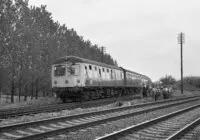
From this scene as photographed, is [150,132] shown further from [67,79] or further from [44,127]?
[67,79]

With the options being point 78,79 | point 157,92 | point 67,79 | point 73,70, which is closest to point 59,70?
point 67,79

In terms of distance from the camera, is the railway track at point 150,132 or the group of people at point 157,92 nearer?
the railway track at point 150,132

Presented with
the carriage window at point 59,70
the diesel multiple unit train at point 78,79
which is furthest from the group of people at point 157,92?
the carriage window at point 59,70

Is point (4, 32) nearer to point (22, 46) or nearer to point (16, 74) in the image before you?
point (22, 46)

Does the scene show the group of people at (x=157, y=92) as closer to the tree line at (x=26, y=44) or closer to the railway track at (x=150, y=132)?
the tree line at (x=26, y=44)

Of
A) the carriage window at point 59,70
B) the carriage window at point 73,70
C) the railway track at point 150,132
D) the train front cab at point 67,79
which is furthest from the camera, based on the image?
the carriage window at point 59,70

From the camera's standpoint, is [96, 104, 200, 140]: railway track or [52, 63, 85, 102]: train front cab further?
[52, 63, 85, 102]: train front cab

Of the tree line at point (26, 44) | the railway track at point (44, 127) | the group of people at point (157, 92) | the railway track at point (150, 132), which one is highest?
the tree line at point (26, 44)

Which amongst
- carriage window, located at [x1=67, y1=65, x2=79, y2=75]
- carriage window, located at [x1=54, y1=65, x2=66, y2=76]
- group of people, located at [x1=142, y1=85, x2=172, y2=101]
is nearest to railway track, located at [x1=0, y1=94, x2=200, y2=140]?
carriage window, located at [x1=67, y1=65, x2=79, y2=75]

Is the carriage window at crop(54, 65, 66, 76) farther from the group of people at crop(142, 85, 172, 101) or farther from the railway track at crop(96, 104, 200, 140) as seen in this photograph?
the railway track at crop(96, 104, 200, 140)

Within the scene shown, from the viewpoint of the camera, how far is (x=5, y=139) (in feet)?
26.3

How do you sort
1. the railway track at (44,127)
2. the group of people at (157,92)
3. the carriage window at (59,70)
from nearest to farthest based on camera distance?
the railway track at (44,127), the carriage window at (59,70), the group of people at (157,92)

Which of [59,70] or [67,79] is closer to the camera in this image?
[67,79]

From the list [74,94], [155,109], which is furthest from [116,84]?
[155,109]
